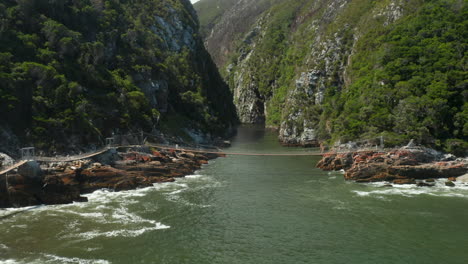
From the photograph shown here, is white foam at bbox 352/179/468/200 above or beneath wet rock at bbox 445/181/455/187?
beneath

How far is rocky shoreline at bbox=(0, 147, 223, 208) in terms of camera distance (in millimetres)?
39812

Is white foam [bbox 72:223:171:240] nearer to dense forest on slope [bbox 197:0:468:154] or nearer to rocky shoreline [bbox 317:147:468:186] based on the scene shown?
rocky shoreline [bbox 317:147:468:186]

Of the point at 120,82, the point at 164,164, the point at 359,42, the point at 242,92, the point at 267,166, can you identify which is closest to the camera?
the point at 164,164

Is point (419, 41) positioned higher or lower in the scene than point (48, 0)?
lower

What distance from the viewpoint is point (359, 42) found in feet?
301

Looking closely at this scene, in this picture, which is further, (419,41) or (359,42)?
(359,42)

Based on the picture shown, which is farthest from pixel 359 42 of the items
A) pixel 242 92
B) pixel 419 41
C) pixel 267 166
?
pixel 242 92

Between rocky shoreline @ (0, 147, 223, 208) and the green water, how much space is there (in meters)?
2.06

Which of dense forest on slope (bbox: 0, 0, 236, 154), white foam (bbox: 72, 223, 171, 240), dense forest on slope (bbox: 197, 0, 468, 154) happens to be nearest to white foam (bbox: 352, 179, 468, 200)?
dense forest on slope (bbox: 197, 0, 468, 154)

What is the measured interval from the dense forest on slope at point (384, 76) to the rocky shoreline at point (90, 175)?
3273 centimetres

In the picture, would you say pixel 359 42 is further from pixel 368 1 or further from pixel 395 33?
pixel 368 1

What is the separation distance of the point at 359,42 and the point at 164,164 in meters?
60.7

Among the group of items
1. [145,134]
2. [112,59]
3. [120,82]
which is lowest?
[145,134]

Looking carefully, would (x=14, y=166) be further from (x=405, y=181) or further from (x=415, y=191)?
(x=405, y=181)
